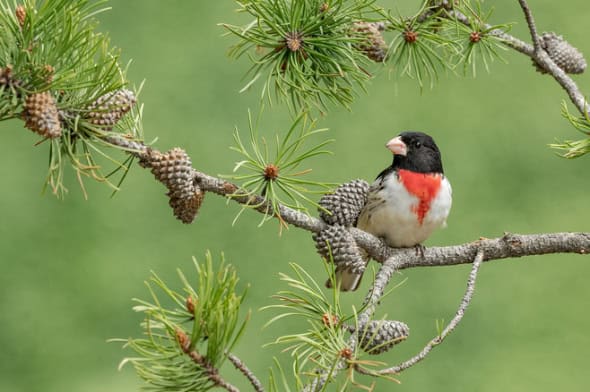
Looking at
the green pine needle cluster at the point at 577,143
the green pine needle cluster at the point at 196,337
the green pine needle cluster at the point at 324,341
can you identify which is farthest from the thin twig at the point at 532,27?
the green pine needle cluster at the point at 196,337

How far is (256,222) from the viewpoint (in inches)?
109

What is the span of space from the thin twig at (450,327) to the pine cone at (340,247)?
0.12 metres

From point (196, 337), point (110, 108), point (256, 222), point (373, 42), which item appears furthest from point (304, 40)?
point (256, 222)

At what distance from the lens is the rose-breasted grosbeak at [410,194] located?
1.48m

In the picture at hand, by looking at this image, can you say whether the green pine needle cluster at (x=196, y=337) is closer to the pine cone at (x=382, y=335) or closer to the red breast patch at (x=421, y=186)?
the pine cone at (x=382, y=335)

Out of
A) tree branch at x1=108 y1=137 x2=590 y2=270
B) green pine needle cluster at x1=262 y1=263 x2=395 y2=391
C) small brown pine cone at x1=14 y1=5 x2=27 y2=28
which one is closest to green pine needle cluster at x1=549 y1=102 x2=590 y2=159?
tree branch at x1=108 y1=137 x2=590 y2=270

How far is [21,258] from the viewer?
9.15 feet

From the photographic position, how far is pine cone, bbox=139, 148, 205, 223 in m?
0.96

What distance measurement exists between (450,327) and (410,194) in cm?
64

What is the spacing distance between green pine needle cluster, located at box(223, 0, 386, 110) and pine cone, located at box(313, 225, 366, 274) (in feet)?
0.50

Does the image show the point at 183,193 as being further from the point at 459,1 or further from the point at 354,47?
the point at 459,1

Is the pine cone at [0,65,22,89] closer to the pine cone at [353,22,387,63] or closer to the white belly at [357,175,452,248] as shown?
the pine cone at [353,22,387,63]

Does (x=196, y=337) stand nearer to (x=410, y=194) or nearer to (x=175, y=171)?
(x=175, y=171)

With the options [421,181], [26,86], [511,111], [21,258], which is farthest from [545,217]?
[26,86]
